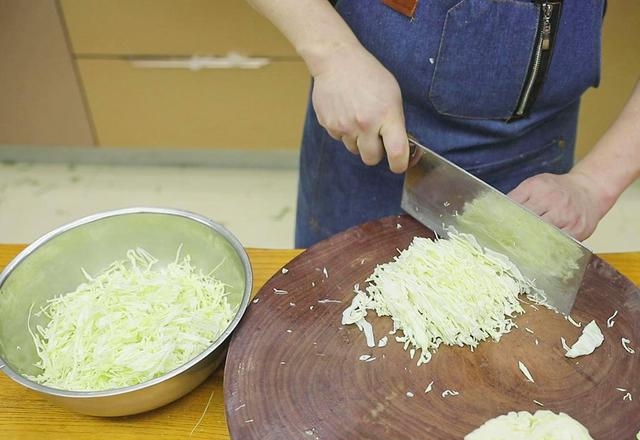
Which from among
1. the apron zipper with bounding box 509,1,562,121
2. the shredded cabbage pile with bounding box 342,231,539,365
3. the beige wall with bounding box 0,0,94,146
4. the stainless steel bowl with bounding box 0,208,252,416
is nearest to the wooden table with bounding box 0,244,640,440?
the stainless steel bowl with bounding box 0,208,252,416

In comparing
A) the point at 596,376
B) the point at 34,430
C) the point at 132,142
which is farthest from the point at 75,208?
the point at 596,376

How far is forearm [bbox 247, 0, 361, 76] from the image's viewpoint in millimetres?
984

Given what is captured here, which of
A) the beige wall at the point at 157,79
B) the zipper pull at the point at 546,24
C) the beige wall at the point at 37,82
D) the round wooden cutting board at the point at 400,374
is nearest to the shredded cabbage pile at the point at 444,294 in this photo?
the round wooden cutting board at the point at 400,374

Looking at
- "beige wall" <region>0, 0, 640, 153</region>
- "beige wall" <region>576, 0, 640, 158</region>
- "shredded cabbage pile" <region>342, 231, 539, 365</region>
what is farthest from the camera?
"beige wall" <region>0, 0, 640, 153</region>

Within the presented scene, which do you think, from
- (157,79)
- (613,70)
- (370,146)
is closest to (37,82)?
(157,79)

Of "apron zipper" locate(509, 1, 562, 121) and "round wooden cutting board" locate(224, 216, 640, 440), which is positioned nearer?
"round wooden cutting board" locate(224, 216, 640, 440)

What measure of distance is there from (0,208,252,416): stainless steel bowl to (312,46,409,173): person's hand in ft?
0.78

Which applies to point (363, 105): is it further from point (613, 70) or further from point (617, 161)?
point (613, 70)

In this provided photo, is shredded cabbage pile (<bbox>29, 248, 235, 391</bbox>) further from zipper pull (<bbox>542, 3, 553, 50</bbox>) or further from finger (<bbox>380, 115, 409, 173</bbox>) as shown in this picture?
zipper pull (<bbox>542, 3, 553, 50</bbox>)

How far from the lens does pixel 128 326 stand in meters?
0.87

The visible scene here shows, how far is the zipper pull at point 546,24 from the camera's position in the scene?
3.28 feet

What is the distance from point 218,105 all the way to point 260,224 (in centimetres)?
47

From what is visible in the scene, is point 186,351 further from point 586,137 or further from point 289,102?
point 586,137

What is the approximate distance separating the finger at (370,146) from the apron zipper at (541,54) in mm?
285
